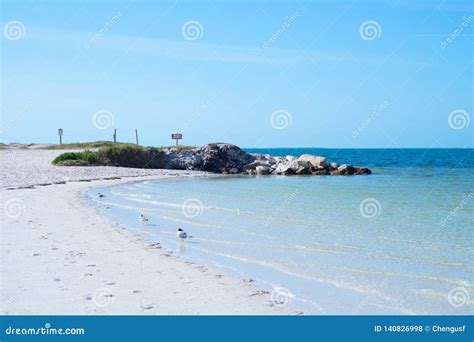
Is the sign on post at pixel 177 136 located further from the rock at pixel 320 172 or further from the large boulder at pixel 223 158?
the rock at pixel 320 172

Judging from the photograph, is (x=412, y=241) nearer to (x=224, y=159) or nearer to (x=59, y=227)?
(x=59, y=227)

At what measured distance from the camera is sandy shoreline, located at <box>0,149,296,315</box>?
7.45 m

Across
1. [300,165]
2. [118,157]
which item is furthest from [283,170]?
[118,157]

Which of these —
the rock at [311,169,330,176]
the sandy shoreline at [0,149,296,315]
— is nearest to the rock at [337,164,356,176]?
the rock at [311,169,330,176]

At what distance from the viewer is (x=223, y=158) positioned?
167 ft

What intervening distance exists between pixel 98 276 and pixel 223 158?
138 feet

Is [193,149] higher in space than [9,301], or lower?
higher

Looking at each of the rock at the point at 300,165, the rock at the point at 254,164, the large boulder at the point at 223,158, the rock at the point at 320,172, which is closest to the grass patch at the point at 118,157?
the large boulder at the point at 223,158

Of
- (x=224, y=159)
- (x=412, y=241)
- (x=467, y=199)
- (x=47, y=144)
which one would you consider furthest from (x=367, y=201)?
(x=47, y=144)

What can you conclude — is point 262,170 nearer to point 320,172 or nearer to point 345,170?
point 320,172

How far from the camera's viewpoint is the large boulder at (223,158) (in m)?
50.2

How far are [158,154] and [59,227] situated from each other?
36.0 m

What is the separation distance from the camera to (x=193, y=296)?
8.08 meters

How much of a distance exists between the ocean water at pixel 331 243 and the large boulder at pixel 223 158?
25420 millimetres
